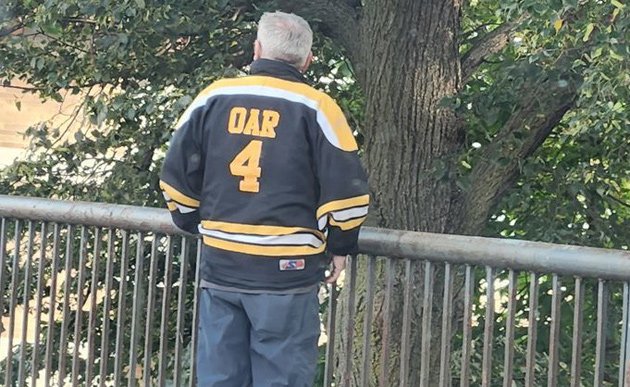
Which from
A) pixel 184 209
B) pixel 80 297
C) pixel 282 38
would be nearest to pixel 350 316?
pixel 184 209

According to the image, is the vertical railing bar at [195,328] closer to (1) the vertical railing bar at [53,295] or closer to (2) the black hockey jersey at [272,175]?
(2) the black hockey jersey at [272,175]

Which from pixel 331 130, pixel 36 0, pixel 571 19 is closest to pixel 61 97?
pixel 36 0

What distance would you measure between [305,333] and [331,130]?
0.75 m

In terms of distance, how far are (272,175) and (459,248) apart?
0.71 meters

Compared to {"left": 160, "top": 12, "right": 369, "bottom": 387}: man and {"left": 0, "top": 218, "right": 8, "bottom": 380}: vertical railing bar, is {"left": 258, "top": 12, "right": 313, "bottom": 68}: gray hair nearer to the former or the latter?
{"left": 160, "top": 12, "right": 369, "bottom": 387}: man

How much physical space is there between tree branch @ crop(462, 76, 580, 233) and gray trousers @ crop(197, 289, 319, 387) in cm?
332

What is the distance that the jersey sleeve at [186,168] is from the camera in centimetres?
357

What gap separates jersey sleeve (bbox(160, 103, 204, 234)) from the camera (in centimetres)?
357

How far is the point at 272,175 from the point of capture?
3.43m

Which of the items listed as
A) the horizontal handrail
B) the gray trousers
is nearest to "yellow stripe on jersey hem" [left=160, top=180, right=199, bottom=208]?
the gray trousers

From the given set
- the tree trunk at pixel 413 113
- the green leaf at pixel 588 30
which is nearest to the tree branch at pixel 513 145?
the tree trunk at pixel 413 113

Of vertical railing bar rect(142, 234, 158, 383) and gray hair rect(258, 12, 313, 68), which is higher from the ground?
gray hair rect(258, 12, 313, 68)

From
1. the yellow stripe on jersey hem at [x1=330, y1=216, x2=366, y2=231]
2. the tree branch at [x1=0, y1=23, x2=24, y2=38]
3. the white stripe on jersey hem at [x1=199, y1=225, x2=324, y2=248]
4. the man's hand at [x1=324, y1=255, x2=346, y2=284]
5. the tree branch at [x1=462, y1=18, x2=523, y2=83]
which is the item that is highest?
the tree branch at [x1=462, y1=18, x2=523, y2=83]

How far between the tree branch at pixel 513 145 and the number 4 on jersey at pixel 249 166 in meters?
3.35
